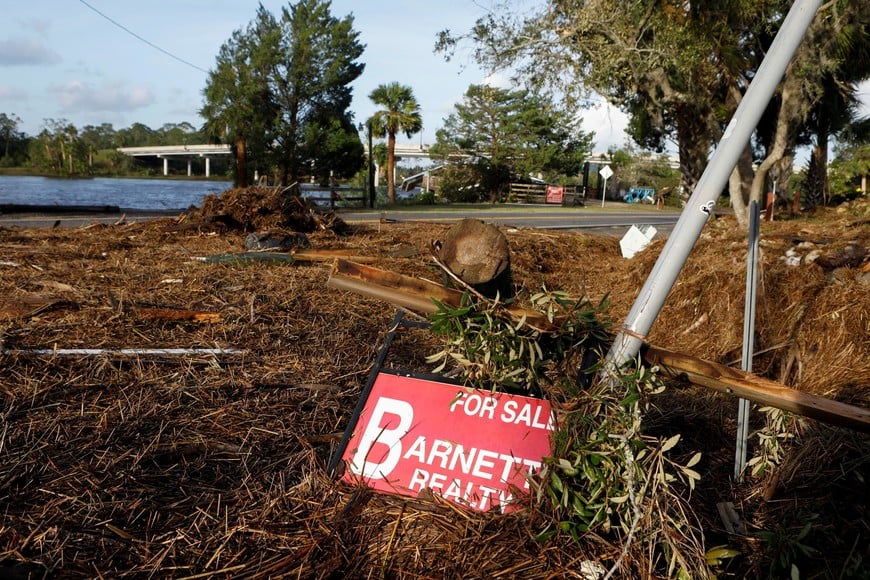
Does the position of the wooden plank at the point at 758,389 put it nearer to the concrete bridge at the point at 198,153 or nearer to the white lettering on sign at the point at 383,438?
the white lettering on sign at the point at 383,438

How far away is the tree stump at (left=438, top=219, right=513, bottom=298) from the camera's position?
257 centimetres

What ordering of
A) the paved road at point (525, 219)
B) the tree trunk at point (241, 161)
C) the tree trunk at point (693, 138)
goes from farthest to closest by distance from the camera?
the tree trunk at point (241, 161) < the tree trunk at point (693, 138) < the paved road at point (525, 219)

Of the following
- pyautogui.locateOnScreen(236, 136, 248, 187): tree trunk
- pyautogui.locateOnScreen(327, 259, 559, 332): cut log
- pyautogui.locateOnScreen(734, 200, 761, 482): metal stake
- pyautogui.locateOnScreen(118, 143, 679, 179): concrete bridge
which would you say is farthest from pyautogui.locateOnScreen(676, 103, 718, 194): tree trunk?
pyautogui.locateOnScreen(118, 143, 679, 179): concrete bridge

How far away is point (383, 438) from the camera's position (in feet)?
8.54

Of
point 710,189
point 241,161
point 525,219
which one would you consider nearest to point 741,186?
point 525,219

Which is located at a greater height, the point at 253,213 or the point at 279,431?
the point at 253,213

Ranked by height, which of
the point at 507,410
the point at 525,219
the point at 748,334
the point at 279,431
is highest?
the point at 748,334

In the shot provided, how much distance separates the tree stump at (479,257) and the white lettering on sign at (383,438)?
0.58m

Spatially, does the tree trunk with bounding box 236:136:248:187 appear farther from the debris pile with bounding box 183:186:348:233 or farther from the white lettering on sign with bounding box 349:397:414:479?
the white lettering on sign with bounding box 349:397:414:479

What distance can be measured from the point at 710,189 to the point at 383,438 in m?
1.56

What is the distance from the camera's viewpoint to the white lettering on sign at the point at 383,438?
2.56 m

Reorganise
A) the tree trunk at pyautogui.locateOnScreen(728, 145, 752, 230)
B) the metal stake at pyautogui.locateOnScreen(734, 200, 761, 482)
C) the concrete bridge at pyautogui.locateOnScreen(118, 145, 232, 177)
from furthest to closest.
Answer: the concrete bridge at pyautogui.locateOnScreen(118, 145, 232, 177), the tree trunk at pyautogui.locateOnScreen(728, 145, 752, 230), the metal stake at pyautogui.locateOnScreen(734, 200, 761, 482)

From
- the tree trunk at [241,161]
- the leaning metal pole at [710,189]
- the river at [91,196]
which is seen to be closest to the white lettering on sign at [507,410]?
the leaning metal pole at [710,189]

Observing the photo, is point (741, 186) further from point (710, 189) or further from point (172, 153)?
point (172, 153)
